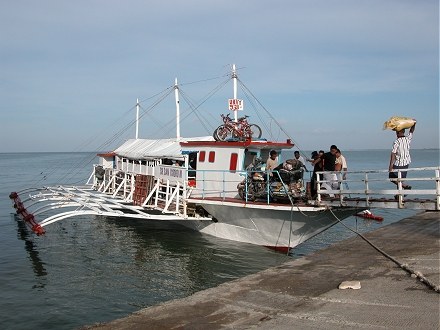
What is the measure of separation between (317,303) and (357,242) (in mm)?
5553

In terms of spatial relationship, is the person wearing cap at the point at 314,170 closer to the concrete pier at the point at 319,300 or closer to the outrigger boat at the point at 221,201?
the outrigger boat at the point at 221,201

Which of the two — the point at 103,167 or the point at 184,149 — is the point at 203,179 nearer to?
the point at 184,149

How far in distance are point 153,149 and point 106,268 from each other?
7.99m

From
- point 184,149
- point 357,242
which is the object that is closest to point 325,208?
point 357,242

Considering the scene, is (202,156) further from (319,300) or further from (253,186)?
(319,300)

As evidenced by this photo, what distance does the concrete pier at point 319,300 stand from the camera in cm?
627

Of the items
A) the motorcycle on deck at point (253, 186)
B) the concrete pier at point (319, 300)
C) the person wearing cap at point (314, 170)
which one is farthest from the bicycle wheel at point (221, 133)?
the concrete pier at point (319, 300)

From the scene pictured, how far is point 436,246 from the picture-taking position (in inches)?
425

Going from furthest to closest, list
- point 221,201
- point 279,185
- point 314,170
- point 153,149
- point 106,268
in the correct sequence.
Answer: point 153,149 → point 221,201 → point 279,185 → point 106,268 → point 314,170

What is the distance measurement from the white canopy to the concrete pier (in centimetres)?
972

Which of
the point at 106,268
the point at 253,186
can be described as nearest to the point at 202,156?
the point at 253,186

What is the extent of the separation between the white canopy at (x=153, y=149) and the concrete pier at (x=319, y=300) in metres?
9.72

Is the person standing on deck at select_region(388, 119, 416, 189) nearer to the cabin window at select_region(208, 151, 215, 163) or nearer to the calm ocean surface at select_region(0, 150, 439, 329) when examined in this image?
the calm ocean surface at select_region(0, 150, 439, 329)

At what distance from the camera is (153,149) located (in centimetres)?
2092
